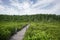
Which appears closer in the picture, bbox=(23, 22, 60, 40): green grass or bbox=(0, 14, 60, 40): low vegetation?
bbox=(0, 14, 60, 40): low vegetation

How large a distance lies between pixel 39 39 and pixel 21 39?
140 centimetres

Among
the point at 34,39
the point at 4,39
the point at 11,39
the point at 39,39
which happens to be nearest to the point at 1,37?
the point at 4,39

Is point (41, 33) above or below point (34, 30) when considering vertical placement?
above

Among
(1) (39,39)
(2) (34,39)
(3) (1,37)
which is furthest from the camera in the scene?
(1) (39,39)

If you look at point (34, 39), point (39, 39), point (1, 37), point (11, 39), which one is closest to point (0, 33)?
point (1, 37)

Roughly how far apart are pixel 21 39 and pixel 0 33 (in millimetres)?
1975

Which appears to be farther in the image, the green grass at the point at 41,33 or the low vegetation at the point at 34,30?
the green grass at the point at 41,33

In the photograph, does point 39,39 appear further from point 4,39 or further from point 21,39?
point 4,39

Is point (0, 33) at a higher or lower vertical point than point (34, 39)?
higher

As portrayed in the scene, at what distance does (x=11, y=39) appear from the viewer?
988cm

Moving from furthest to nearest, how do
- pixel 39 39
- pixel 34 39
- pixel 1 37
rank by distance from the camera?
pixel 39 39
pixel 34 39
pixel 1 37

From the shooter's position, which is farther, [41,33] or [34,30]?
[34,30]

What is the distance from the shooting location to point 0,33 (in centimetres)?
854

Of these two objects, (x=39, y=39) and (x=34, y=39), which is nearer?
(x=34, y=39)
